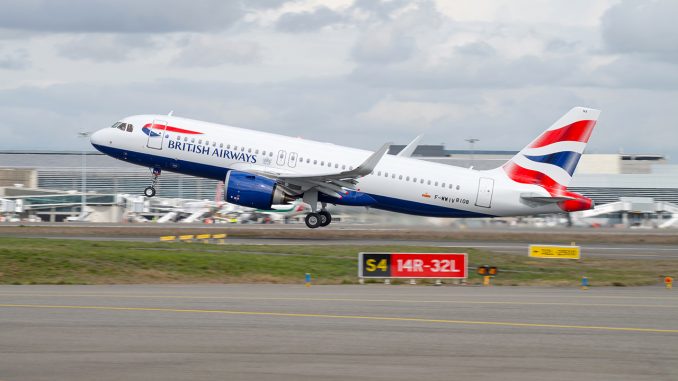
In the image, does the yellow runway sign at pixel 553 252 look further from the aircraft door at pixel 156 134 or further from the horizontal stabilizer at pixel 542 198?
the aircraft door at pixel 156 134

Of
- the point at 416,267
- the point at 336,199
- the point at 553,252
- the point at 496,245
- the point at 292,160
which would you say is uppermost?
the point at 292,160

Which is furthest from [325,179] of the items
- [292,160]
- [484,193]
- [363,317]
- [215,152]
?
[363,317]

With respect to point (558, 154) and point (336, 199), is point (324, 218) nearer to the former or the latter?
point (336, 199)

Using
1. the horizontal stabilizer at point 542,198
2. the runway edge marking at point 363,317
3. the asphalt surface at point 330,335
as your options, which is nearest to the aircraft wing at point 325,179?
the horizontal stabilizer at point 542,198

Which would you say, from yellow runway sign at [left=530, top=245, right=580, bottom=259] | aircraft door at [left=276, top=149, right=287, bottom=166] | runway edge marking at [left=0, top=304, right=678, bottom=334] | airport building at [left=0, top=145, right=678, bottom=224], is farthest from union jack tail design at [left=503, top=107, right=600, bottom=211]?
airport building at [left=0, top=145, right=678, bottom=224]

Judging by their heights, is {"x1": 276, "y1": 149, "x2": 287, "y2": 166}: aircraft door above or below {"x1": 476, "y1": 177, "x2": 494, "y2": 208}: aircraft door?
above

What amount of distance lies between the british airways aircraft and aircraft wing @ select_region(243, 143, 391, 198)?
0.17ft

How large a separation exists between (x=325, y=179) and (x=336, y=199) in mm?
2111

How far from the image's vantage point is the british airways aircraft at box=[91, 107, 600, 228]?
44.7 metres

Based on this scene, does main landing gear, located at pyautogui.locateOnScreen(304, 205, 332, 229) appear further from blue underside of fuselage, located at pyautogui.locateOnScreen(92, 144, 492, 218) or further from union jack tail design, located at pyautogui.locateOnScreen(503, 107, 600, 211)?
union jack tail design, located at pyautogui.locateOnScreen(503, 107, 600, 211)

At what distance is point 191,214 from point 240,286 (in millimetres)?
52719

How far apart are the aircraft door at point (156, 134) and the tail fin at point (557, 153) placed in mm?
18182

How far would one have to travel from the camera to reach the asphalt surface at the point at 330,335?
1528 centimetres

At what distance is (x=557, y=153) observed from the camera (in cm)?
4609
